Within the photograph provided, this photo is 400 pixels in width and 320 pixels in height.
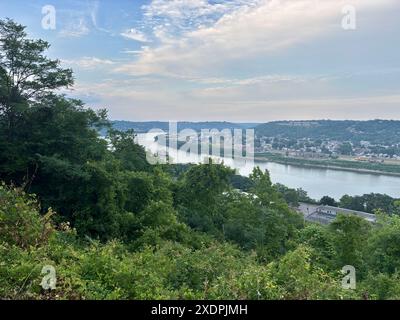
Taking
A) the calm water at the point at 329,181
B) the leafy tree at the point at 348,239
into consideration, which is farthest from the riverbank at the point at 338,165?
the leafy tree at the point at 348,239

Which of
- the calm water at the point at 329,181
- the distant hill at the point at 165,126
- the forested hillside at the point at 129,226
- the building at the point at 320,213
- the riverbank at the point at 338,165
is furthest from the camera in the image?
the riverbank at the point at 338,165

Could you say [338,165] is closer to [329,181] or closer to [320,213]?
[329,181]

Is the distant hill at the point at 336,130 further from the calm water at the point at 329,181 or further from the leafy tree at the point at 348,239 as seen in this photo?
the leafy tree at the point at 348,239

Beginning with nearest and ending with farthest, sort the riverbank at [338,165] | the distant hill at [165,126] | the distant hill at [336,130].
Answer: the distant hill at [165,126], the riverbank at [338,165], the distant hill at [336,130]

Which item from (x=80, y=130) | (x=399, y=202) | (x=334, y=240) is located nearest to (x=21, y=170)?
(x=80, y=130)

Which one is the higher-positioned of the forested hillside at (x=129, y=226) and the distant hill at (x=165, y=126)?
the distant hill at (x=165, y=126)

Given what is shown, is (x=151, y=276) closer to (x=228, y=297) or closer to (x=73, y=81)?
(x=228, y=297)
